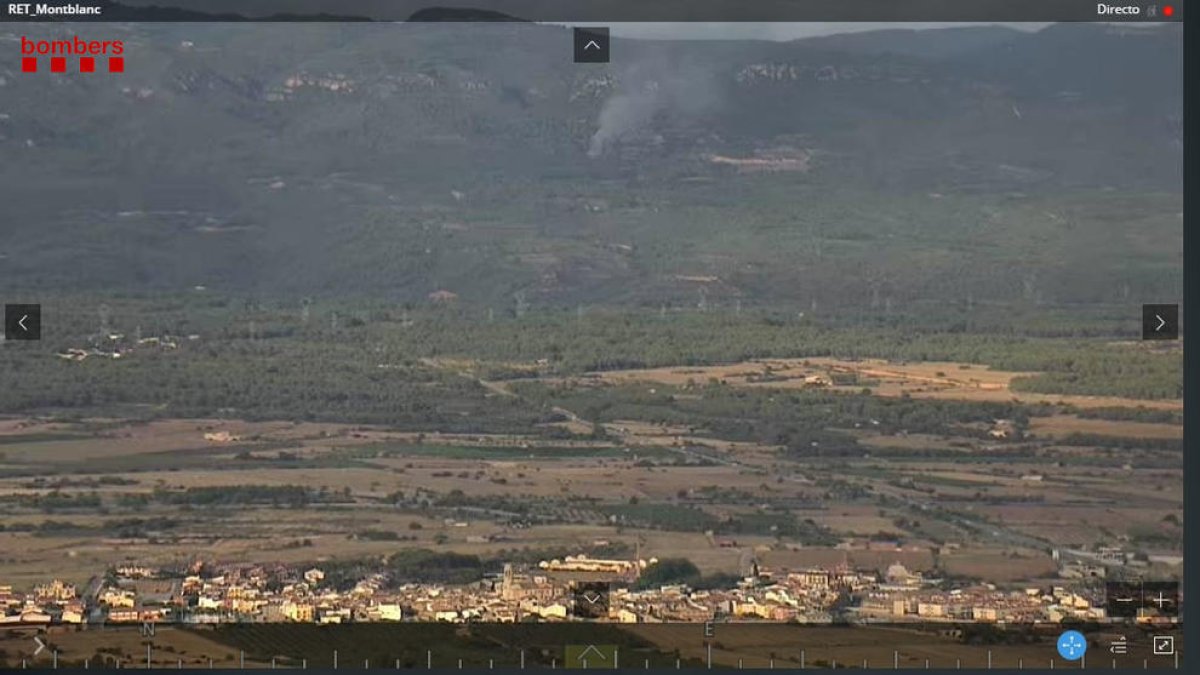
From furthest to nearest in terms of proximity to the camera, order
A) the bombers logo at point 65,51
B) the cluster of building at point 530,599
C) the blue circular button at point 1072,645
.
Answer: the bombers logo at point 65,51 → the cluster of building at point 530,599 → the blue circular button at point 1072,645

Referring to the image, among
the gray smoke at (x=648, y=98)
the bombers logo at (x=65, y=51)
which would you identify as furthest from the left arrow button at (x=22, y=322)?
the gray smoke at (x=648, y=98)

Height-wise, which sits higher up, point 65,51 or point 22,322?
point 65,51

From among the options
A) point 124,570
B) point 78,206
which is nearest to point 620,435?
point 124,570

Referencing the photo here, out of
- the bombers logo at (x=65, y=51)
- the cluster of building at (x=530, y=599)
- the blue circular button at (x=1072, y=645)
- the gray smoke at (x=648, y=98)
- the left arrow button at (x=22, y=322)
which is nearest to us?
the blue circular button at (x=1072, y=645)

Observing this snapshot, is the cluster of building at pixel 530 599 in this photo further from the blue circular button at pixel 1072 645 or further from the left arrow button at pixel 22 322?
the left arrow button at pixel 22 322

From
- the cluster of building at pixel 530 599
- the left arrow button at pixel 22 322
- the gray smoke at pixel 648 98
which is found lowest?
the cluster of building at pixel 530 599

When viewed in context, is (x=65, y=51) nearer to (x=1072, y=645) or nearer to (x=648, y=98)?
(x=648, y=98)

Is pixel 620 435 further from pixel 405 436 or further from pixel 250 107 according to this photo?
pixel 250 107

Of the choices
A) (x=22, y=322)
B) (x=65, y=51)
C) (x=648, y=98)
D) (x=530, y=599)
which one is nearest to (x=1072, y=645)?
(x=530, y=599)
